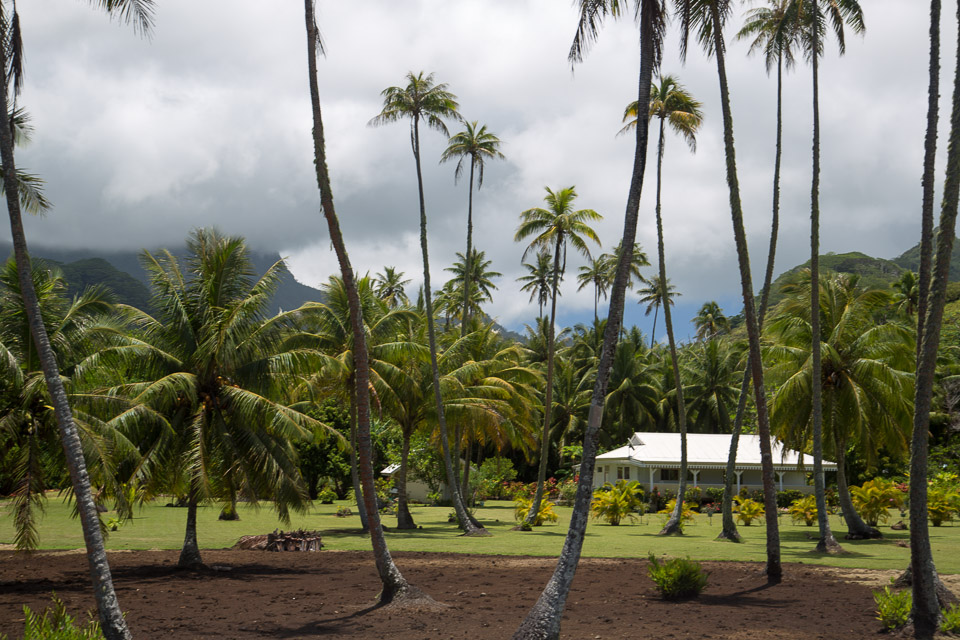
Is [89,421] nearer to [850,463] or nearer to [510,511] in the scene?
[510,511]

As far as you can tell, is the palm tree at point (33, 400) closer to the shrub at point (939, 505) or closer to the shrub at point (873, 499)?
the shrub at point (873, 499)

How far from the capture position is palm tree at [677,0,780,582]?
14711 mm

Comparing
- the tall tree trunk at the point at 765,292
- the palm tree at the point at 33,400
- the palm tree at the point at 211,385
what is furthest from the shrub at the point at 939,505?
the palm tree at the point at 33,400

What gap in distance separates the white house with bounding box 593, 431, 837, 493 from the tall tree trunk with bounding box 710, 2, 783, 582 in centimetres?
2461

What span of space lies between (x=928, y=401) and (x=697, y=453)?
32.0 meters

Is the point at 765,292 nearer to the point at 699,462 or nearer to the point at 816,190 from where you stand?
the point at 816,190

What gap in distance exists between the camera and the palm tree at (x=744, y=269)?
14.7 meters

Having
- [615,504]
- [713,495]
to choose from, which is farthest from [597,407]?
[713,495]

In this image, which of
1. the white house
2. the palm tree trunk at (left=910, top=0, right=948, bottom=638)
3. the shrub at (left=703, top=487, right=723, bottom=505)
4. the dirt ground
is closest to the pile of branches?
the dirt ground

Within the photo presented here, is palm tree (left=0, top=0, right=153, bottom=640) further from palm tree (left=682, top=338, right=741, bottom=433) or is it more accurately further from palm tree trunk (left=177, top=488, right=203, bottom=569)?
palm tree (left=682, top=338, right=741, bottom=433)

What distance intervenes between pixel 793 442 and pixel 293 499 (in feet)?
53.2

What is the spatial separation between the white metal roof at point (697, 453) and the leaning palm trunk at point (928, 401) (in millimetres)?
29738

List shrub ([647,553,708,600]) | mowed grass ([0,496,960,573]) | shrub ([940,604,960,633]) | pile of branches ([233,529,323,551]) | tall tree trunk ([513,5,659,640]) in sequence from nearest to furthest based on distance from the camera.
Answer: tall tree trunk ([513,5,659,640]), shrub ([940,604,960,633]), shrub ([647,553,708,600]), mowed grass ([0,496,960,573]), pile of branches ([233,529,323,551])

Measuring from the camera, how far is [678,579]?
499 inches
